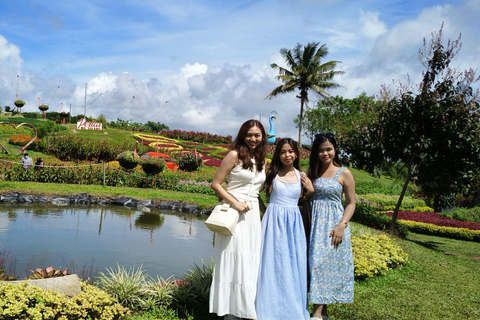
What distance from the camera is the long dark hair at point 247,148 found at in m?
A: 3.57

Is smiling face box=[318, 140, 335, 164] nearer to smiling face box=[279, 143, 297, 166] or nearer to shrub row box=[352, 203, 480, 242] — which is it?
smiling face box=[279, 143, 297, 166]

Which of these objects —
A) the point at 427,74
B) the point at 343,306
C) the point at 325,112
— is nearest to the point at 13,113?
the point at 325,112

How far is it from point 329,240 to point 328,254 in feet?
0.42

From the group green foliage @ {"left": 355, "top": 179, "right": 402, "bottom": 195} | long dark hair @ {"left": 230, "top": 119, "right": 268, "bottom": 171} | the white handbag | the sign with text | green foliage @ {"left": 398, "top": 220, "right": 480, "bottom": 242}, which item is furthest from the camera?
the sign with text

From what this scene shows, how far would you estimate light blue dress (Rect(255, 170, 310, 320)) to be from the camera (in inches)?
137

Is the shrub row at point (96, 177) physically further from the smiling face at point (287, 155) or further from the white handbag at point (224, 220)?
the white handbag at point (224, 220)

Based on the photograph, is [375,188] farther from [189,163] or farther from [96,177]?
[96,177]

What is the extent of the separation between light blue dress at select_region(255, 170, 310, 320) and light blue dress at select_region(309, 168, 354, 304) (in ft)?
0.35

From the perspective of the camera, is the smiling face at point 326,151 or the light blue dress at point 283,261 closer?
the light blue dress at point 283,261

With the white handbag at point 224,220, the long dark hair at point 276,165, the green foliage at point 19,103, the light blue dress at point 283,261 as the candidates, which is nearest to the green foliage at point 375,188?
the long dark hair at point 276,165

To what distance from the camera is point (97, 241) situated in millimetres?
7199

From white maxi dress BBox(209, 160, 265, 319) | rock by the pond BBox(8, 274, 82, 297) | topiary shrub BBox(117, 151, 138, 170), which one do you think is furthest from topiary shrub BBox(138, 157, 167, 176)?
white maxi dress BBox(209, 160, 265, 319)

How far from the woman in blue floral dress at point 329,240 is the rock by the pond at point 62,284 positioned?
2.11 m

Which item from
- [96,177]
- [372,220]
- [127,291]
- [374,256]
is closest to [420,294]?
[374,256]
